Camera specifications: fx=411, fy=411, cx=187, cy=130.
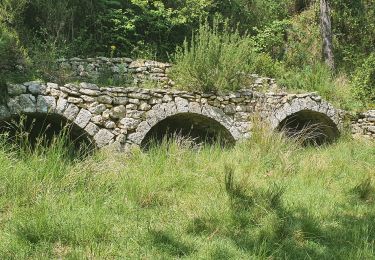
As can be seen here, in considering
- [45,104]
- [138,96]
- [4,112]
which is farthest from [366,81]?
[4,112]

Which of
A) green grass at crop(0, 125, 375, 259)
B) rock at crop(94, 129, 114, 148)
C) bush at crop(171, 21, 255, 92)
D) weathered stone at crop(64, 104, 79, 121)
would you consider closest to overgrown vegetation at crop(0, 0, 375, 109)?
bush at crop(171, 21, 255, 92)

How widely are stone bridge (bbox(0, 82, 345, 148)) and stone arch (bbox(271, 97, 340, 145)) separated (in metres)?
0.02

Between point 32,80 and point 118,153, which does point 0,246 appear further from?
point 32,80

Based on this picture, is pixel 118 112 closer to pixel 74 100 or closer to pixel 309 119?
pixel 74 100

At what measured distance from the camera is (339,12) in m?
12.8

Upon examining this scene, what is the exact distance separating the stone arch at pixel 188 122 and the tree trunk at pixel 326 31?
480 cm

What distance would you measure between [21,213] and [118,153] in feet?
10.1

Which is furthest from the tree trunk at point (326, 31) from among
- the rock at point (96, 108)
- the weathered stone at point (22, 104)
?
the weathered stone at point (22, 104)

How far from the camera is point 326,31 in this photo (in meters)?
11.7

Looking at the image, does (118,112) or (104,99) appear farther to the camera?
(118,112)

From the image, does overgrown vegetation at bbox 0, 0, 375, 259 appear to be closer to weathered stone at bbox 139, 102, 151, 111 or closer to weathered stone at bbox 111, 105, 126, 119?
weathered stone at bbox 111, 105, 126, 119

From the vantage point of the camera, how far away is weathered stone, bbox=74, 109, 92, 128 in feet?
22.6

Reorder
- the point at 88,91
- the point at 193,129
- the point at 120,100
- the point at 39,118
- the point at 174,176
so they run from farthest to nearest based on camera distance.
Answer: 1. the point at 193,129
2. the point at 39,118
3. the point at 120,100
4. the point at 88,91
5. the point at 174,176

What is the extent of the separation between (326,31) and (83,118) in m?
7.92
